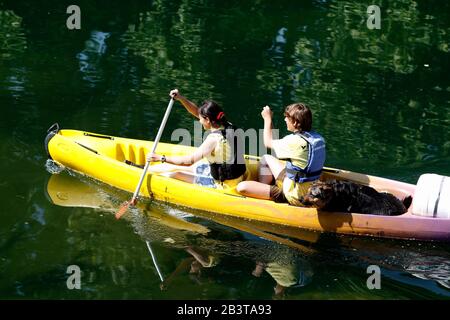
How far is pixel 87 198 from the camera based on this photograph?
8.38 meters

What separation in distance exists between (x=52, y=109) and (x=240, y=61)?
3436 millimetres

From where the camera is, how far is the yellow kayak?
7.47 meters

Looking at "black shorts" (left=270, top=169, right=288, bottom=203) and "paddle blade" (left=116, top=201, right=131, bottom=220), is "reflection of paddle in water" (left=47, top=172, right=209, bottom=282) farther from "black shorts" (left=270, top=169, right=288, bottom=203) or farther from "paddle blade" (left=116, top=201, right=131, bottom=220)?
"black shorts" (left=270, top=169, right=288, bottom=203)

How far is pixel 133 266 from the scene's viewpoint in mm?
7070

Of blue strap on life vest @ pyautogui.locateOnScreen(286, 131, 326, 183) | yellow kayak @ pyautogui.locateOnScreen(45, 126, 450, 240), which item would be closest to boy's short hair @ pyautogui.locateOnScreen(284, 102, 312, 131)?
blue strap on life vest @ pyautogui.locateOnScreen(286, 131, 326, 183)

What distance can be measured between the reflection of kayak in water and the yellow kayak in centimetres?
15

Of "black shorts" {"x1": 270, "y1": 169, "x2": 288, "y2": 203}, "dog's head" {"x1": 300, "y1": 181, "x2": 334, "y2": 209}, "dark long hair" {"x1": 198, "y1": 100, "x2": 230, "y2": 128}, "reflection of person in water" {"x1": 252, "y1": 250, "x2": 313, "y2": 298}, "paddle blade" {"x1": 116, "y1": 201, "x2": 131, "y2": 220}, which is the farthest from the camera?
"paddle blade" {"x1": 116, "y1": 201, "x2": 131, "y2": 220}

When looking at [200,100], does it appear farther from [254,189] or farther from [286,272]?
[286,272]

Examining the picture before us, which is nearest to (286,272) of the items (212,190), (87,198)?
(212,190)

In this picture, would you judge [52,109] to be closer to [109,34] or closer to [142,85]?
[142,85]

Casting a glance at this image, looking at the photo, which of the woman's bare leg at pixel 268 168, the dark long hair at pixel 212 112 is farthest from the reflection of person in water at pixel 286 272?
the dark long hair at pixel 212 112

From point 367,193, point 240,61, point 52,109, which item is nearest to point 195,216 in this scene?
point 367,193

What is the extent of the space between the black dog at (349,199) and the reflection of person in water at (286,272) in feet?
1.98

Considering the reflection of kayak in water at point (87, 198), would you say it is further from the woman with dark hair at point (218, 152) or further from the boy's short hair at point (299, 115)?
the boy's short hair at point (299, 115)
